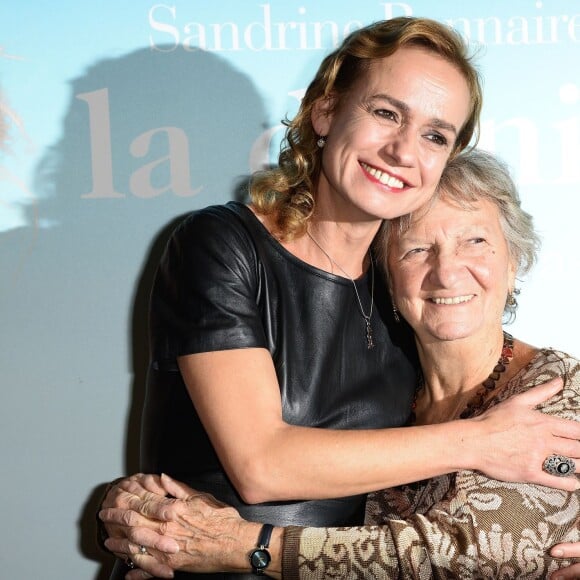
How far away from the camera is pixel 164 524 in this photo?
202 centimetres

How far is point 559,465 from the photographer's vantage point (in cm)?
191

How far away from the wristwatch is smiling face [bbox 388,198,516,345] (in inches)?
23.3

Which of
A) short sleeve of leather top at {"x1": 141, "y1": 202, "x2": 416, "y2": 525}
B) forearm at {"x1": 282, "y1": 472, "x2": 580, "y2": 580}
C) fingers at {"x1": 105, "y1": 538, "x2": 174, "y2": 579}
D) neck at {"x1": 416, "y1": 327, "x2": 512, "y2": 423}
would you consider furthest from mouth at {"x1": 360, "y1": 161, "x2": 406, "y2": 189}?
fingers at {"x1": 105, "y1": 538, "x2": 174, "y2": 579}

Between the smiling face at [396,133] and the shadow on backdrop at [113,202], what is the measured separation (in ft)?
1.40

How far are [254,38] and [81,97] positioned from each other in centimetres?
47

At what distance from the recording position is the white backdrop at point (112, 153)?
2.44 meters

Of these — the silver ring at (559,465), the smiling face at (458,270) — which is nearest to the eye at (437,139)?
the smiling face at (458,270)

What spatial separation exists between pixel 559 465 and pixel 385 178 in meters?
0.71

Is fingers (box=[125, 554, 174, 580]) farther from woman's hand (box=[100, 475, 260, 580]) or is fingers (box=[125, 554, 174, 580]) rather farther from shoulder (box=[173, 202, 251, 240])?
shoulder (box=[173, 202, 251, 240])

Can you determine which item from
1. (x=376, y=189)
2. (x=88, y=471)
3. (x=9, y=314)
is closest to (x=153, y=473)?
(x=88, y=471)

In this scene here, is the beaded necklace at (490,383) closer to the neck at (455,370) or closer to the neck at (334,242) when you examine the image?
the neck at (455,370)

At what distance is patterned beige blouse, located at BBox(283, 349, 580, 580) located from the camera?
1854 mm

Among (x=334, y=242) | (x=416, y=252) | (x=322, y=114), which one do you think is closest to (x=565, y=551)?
(x=416, y=252)

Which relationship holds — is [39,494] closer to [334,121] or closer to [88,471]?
[88,471]
